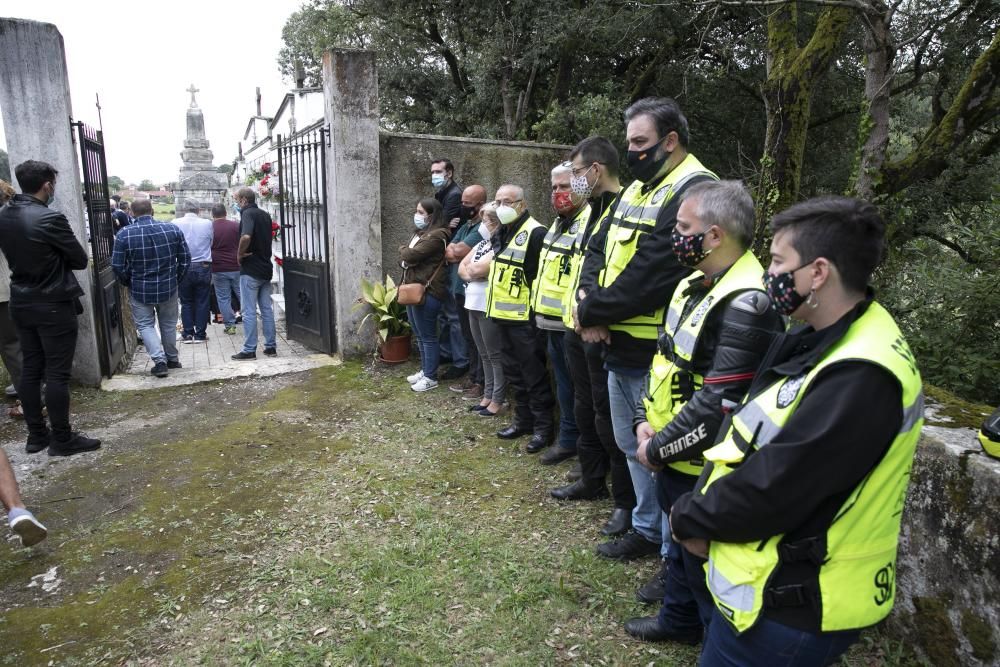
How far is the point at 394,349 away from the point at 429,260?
4.45 ft

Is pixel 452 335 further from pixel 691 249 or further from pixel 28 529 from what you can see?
pixel 691 249

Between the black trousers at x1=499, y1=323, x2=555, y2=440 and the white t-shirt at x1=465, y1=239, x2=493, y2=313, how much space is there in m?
0.42

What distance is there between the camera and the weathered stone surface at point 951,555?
2.23m

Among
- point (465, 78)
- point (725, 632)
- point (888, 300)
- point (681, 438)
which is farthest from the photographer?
point (465, 78)

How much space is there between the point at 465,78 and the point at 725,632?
13.1 meters

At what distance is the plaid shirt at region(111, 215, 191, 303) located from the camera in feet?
21.7

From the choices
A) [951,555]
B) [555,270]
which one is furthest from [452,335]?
[951,555]

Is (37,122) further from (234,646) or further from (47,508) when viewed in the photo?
(234,646)

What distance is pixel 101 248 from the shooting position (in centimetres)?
678

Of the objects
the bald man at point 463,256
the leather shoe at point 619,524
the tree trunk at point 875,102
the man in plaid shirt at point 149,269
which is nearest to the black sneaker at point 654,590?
the leather shoe at point 619,524

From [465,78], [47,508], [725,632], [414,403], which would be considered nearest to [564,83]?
[465,78]

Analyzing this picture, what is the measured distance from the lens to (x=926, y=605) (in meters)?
2.46

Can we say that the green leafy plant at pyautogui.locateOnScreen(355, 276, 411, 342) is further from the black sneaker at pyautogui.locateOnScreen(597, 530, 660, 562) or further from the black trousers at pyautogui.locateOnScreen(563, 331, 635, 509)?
the black sneaker at pyautogui.locateOnScreen(597, 530, 660, 562)

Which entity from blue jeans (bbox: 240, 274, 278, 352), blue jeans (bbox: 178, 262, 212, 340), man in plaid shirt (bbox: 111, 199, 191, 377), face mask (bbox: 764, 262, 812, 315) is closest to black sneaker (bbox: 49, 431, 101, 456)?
man in plaid shirt (bbox: 111, 199, 191, 377)
